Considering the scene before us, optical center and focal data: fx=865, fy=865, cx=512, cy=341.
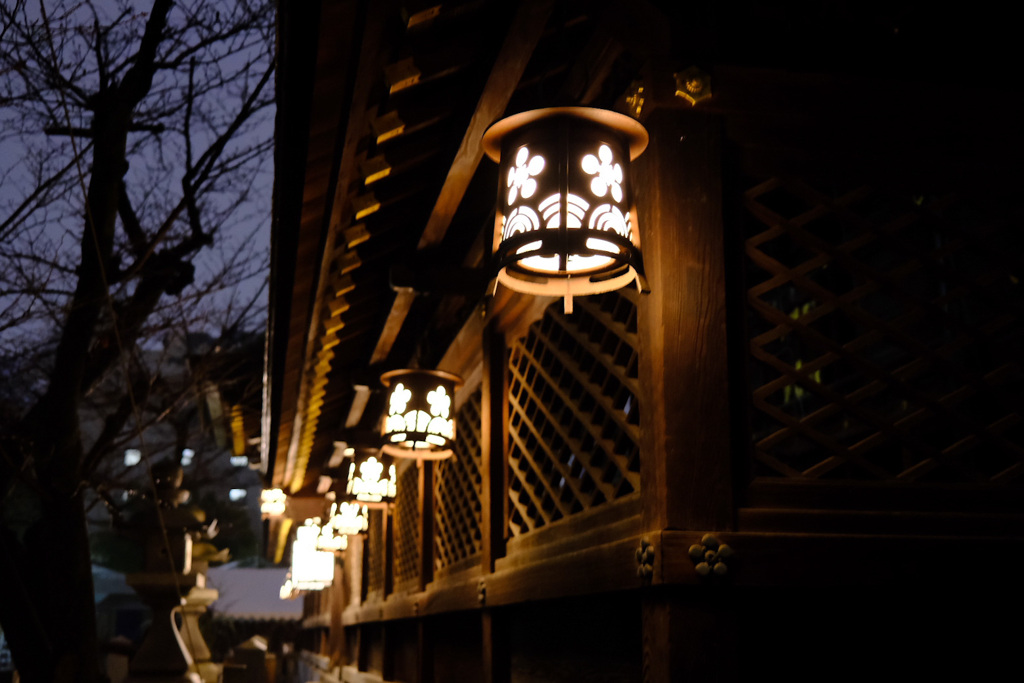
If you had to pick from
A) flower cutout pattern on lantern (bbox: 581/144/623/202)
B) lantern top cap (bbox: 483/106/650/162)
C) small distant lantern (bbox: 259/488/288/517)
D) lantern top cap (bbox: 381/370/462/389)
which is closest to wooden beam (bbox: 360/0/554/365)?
lantern top cap (bbox: 483/106/650/162)

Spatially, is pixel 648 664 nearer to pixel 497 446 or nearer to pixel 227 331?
pixel 497 446

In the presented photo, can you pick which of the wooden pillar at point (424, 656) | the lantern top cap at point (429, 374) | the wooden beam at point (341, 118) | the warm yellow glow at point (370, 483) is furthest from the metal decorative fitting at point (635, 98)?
the warm yellow glow at point (370, 483)

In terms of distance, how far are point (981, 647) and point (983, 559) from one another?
0.49 metres

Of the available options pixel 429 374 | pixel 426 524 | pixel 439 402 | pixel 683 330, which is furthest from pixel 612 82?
pixel 426 524

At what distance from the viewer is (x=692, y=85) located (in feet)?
A: 13.9

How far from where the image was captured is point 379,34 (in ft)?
13.4

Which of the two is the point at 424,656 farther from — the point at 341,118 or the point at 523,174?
the point at 523,174

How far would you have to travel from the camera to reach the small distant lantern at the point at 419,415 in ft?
26.6

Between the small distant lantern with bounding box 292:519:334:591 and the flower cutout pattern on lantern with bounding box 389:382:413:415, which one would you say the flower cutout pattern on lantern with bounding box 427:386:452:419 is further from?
the small distant lantern with bounding box 292:519:334:591

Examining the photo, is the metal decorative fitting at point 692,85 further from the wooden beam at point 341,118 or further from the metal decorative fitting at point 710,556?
the metal decorative fitting at point 710,556

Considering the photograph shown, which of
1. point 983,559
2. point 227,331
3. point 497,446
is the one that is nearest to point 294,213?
point 497,446

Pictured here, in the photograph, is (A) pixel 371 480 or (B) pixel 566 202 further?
(A) pixel 371 480

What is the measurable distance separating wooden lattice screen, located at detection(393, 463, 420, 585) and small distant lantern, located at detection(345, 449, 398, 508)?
0.49 metres

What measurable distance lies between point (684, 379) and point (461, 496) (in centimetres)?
570
